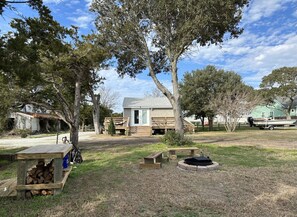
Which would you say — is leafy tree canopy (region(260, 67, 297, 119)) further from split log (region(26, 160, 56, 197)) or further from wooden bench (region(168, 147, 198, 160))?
split log (region(26, 160, 56, 197))

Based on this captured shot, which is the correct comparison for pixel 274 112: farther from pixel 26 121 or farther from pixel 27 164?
pixel 27 164

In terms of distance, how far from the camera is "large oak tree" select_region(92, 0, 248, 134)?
11.1m

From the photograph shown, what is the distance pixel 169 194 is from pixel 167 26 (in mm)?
9718

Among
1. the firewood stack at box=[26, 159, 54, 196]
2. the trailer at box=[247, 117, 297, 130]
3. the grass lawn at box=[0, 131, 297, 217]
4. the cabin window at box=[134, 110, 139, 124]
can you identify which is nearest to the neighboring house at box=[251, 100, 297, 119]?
the trailer at box=[247, 117, 297, 130]

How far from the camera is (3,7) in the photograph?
4129mm

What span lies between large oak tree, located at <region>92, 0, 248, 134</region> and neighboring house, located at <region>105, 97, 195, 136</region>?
10.0 metres

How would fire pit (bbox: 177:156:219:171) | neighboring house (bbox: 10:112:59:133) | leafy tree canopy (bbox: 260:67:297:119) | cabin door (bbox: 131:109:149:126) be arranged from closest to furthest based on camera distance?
fire pit (bbox: 177:156:219:171) → cabin door (bbox: 131:109:149:126) → neighboring house (bbox: 10:112:59:133) → leafy tree canopy (bbox: 260:67:297:119)

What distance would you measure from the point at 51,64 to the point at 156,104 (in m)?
18.1

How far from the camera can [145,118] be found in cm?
2512

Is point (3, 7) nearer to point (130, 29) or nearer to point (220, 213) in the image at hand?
point (220, 213)

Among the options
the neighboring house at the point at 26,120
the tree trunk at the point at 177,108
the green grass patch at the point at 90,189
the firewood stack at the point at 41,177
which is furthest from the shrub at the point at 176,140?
the neighboring house at the point at 26,120

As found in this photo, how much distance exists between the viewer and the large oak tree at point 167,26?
436 inches

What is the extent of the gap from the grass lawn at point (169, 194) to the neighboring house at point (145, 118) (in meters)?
16.3

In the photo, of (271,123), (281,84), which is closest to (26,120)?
(271,123)
